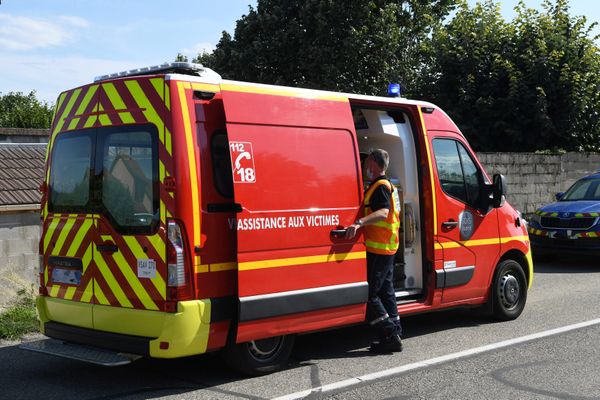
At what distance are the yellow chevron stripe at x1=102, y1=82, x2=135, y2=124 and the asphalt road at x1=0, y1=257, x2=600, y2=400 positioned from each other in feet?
6.87

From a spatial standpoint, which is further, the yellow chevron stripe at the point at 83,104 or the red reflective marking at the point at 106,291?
the yellow chevron stripe at the point at 83,104

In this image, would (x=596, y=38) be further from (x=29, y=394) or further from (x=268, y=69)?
(x=29, y=394)

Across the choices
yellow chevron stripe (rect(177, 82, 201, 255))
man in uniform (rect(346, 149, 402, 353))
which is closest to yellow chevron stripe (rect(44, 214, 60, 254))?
yellow chevron stripe (rect(177, 82, 201, 255))

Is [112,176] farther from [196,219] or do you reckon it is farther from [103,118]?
[196,219]

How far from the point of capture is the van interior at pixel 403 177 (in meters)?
7.04

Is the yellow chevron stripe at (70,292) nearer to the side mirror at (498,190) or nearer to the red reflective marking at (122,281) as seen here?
the red reflective marking at (122,281)

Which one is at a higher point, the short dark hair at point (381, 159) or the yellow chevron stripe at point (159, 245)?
the short dark hair at point (381, 159)

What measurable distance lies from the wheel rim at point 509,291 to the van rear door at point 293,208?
2.34m

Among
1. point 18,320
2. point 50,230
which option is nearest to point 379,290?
point 50,230

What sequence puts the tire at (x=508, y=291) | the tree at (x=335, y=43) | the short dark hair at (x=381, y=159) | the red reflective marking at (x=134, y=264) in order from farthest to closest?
the tree at (x=335, y=43) < the tire at (x=508, y=291) < the short dark hair at (x=381, y=159) < the red reflective marking at (x=134, y=264)

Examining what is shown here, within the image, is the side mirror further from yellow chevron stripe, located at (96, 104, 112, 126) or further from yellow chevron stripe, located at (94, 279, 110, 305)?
yellow chevron stripe, located at (94, 279, 110, 305)

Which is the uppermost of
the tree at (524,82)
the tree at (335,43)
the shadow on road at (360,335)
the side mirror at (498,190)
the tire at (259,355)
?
the tree at (335,43)

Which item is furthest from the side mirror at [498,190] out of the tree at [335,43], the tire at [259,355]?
the tree at [335,43]

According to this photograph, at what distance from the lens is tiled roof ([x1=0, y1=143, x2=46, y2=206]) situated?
8680 millimetres
